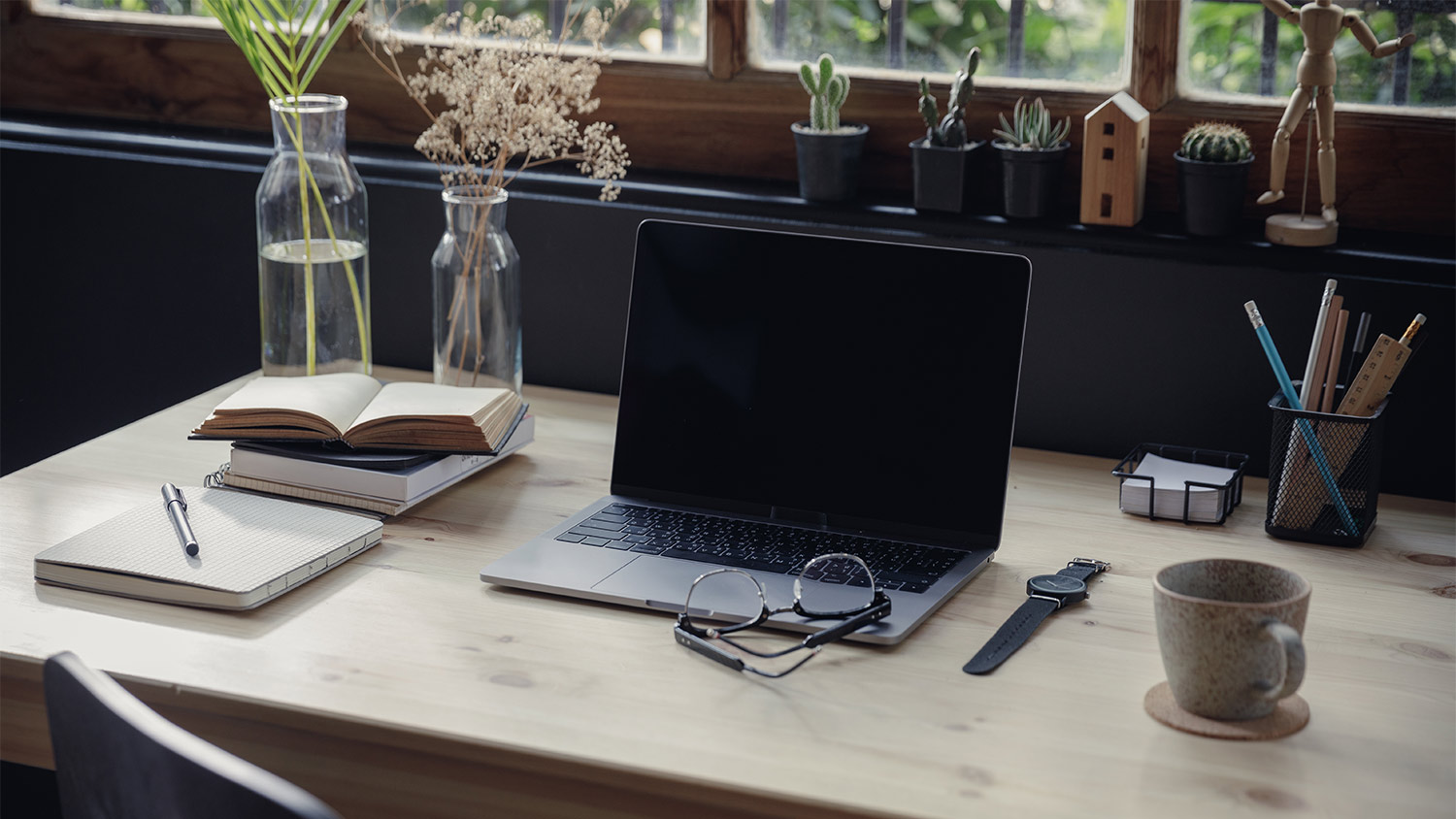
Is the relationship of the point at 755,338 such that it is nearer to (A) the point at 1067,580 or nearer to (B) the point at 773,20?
(A) the point at 1067,580

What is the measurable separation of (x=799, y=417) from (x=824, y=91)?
1.61ft

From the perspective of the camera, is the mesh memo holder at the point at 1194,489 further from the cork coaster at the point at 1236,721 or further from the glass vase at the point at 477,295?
the glass vase at the point at 477,295

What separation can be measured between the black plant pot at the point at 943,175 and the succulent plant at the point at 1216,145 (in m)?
0.24

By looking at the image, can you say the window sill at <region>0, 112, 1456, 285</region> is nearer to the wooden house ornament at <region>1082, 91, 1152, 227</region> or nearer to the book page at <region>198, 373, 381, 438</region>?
the wooden house ornament at <region>1082, 91, 1152, 227</region>

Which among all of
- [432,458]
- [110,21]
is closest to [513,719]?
[432,458]

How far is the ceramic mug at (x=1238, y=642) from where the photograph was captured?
→ 943mm

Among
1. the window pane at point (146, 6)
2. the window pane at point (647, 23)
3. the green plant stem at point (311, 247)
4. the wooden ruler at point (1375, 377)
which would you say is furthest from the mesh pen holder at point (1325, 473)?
the window pane at point (146, 6)

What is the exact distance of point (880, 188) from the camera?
1763 millimetres

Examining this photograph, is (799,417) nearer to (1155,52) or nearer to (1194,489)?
(1194,489)

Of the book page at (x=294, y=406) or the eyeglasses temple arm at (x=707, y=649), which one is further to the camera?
the book page at (x=294, y=406)

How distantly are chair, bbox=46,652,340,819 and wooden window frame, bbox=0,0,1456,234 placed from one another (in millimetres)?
1151

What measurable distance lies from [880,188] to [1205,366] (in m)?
0.47

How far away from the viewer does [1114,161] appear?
155cm

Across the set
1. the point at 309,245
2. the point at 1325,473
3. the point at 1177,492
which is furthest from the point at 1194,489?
the point at 309,245
